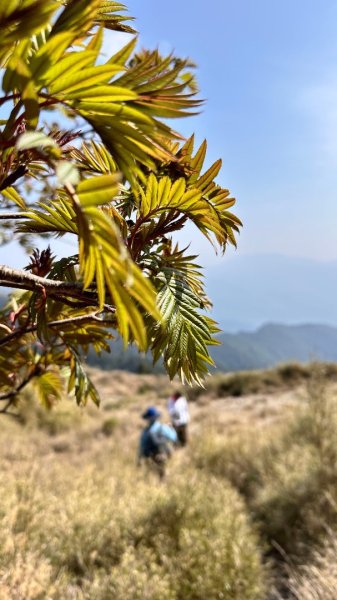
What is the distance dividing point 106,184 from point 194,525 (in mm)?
4054

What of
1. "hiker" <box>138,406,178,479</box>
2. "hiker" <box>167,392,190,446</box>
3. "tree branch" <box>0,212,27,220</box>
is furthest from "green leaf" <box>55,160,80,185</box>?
"hiker" <box>167,392,190,446</box>

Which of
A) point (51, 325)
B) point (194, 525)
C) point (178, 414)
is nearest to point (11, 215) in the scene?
point (51, 325)

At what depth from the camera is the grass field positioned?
2.90 m

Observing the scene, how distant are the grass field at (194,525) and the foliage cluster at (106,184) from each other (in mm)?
1865

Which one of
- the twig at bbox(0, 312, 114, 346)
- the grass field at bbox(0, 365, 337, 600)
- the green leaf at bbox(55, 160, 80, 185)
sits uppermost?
the green leaf at bbox(55, 160, 80, 185)

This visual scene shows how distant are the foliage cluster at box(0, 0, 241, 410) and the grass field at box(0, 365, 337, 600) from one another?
1.86 m

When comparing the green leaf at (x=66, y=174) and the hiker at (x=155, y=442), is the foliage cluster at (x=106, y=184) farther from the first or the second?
the hiker at (x=155, y=442)

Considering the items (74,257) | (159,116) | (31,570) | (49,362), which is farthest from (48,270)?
(31,570)

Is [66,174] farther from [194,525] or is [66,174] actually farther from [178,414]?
[178,414]

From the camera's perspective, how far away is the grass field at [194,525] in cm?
290

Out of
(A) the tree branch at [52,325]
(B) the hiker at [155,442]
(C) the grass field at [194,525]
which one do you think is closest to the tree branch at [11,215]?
(A) the tree branch at [52,325]

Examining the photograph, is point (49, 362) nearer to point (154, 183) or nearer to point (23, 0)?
point (154, 183)

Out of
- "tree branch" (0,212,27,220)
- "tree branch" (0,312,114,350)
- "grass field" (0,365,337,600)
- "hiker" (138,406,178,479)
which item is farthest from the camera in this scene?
"hiker" (138,406,178,479)

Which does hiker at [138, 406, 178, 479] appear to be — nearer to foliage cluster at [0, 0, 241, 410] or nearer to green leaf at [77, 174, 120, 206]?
foliage cluster at [0, 0, 241, 410]
